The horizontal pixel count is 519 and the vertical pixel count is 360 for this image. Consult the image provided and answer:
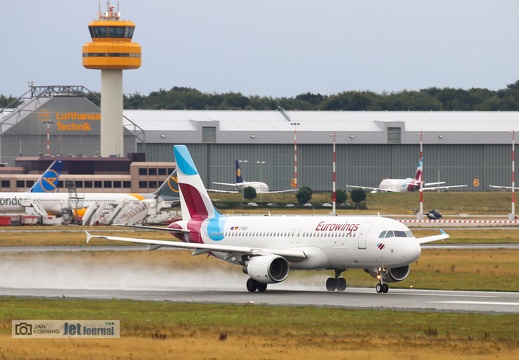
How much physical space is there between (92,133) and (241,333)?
445ft

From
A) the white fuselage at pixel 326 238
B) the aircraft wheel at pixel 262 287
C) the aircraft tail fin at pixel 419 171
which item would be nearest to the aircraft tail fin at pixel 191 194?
the white fuselage at pixel 326 238

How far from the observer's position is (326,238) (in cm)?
4931

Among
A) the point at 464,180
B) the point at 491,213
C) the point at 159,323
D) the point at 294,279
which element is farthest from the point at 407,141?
the point at 159,323

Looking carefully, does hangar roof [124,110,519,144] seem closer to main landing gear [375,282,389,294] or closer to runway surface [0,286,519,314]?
runway surface [0,286,519,314]

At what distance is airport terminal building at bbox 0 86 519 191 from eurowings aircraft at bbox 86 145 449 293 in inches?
4344

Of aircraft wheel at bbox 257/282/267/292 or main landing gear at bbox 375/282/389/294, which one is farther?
aircraft wheel at bbox 257/282/267/292

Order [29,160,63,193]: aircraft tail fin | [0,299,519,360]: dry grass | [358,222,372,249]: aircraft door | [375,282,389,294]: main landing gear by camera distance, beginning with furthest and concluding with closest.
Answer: [29,160,63,193]: aircraft tail fin → [375,282,389,294]: main landing gear → [358,222,372,249]: aircraft door → [0,299,519,360]: dry grass

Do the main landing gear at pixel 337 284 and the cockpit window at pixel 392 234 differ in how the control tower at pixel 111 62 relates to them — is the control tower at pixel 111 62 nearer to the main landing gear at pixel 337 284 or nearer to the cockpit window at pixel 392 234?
the main landing gear at pixel 337 284

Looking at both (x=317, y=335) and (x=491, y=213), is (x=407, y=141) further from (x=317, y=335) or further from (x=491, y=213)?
(x=317, y=335)

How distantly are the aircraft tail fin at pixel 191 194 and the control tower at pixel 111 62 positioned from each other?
10564cm

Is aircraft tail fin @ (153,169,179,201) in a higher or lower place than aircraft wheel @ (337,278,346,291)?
higher

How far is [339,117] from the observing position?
586 ft

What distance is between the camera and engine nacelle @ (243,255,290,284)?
159 feet

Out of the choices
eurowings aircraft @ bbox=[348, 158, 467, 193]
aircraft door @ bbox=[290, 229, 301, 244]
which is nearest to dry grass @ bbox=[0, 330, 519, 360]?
aircraft door @ bbox=[290, 229, 301, 244]
